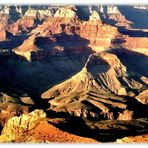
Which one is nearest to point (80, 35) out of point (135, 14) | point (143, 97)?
point (143, 97)

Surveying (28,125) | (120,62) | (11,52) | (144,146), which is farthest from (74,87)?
(144,146)

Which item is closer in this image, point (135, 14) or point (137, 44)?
point (137, 44)

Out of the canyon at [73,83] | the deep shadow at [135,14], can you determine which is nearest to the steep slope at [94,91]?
the canyon at [73,83]

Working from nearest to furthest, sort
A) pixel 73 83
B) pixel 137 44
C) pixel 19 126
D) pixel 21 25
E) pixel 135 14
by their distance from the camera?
pixel 19 126 < pixel 73 83 < pixel 137 44 < pixel 21 25 < pixel 135 14

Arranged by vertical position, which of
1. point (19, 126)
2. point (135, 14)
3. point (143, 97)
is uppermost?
point (19, 126)

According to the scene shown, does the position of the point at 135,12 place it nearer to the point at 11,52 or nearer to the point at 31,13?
the point at 31,13

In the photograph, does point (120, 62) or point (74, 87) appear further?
point (120, 62)

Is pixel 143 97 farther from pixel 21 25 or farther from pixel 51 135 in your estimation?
pixel 21 25

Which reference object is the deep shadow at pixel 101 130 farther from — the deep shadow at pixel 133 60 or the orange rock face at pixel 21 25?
the orange rock face at pixel 21 25
